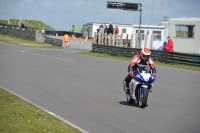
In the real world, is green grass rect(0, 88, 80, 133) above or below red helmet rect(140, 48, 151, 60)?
below

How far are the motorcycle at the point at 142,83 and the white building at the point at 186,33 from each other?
26.2 metres

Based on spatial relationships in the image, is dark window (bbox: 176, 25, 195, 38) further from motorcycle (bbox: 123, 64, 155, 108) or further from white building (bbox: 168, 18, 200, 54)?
motorcycle (bbox: 123, 64, 155, 108)

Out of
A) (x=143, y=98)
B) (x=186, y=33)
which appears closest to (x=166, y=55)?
(x=186, y=33)

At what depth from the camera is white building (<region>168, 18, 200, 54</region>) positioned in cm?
3791

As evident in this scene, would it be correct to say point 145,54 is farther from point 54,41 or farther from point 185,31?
point 54,41

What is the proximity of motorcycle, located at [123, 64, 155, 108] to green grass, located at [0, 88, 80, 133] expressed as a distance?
2806 millimetres

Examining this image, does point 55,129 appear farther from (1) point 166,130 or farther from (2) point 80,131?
(1) point 166,130

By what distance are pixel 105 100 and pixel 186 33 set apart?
27.4 metres

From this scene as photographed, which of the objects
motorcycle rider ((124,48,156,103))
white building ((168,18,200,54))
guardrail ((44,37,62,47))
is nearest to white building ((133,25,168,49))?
white building ((168,18,200,54))

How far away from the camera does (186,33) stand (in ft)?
128

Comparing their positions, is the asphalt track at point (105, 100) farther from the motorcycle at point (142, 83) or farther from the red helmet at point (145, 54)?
the red helmet at point (145, 54)

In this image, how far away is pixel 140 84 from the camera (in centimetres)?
1176

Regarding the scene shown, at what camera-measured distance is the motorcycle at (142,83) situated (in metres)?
11.6

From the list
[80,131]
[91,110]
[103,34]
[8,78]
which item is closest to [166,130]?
[80,131]
